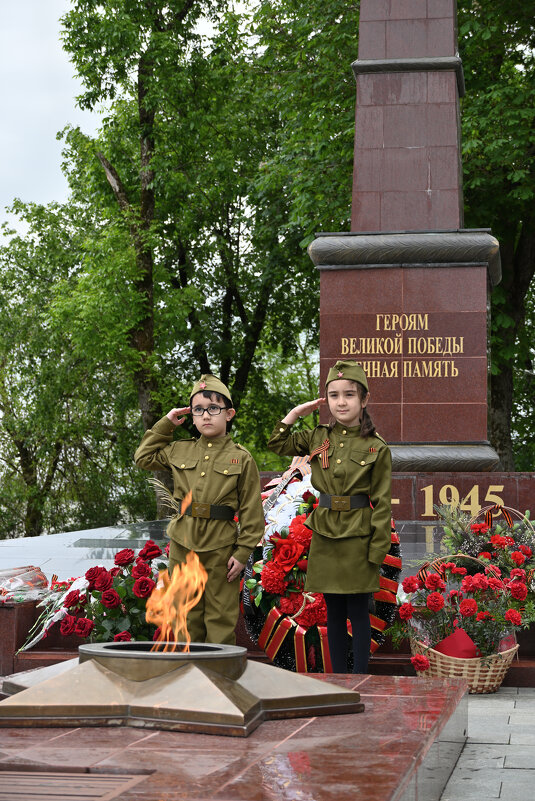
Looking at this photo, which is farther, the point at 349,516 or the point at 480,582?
the point at 480,582

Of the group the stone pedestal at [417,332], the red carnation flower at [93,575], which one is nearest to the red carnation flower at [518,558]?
the red carnation flower at [93,575]

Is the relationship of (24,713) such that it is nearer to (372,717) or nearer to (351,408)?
(372,717)

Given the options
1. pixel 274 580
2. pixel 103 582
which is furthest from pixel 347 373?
pixel 103 582

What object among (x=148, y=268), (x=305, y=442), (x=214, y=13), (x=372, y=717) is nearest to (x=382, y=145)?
(x=305, y=442)

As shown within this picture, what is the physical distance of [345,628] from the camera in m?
4.96

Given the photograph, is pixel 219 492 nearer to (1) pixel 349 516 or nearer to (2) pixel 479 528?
(1) pixel 349 516

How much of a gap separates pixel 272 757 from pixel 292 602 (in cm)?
241

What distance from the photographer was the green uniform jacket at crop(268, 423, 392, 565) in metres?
4.81

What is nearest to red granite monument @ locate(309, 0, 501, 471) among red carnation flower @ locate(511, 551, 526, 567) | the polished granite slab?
red carnation flower @ locate(511, 551, 526, 567)

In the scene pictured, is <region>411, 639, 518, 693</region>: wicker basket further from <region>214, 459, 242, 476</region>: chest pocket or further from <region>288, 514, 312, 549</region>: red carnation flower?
Answer: <region>214, 459, 242, 476</region>: chest pocket

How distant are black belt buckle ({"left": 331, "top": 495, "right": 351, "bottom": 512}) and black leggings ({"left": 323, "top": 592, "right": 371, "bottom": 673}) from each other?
383 mm

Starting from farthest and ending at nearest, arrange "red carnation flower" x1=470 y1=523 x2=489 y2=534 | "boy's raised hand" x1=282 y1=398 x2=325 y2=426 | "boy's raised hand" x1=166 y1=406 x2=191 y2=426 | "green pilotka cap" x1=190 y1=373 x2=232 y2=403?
"red carnation flower" x1=470 y1=523 x2=489 y2=534 → "boy's raised hand" x1=282 y1=398 x2=325 y2=426 → "boy's raised hand" x1=166 y1=406 x2=191 y2=426 → "green pilotka cap" x1=190 y1=373 x2=232 y2=403

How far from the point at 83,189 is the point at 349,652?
62.6ft

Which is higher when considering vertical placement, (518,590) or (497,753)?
(518,590)
